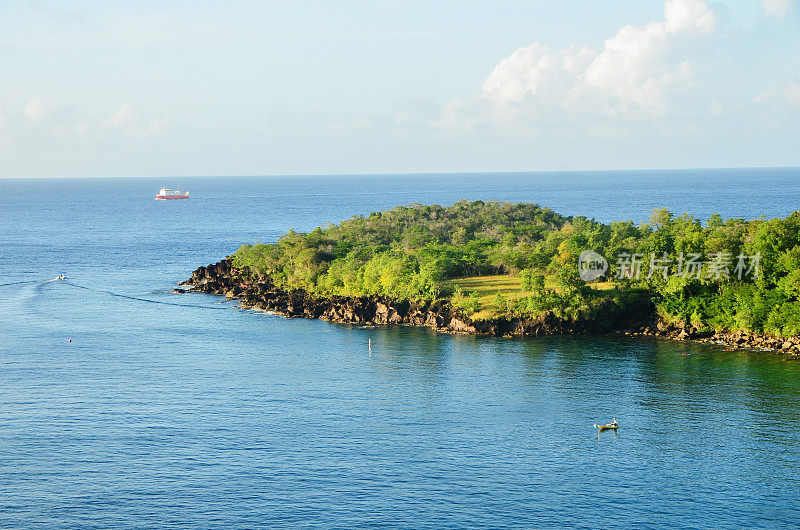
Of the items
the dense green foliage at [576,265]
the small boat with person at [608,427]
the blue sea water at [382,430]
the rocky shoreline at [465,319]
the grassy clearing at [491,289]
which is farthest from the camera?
the grassy clearing at [491,289]

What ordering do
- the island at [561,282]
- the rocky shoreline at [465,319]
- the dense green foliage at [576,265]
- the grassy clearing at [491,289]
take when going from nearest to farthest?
the dense green foliage at [576,265] < the island at [561,282] < the rocky shoreline at [465,319] < the grassy clearing at [491,289]

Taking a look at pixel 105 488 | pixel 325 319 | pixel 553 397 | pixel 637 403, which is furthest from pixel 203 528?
pixel 325 319

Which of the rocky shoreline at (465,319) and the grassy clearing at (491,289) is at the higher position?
the grassy clearing at (491,289)

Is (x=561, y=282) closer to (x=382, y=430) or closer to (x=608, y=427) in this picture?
(x=608, y=427)

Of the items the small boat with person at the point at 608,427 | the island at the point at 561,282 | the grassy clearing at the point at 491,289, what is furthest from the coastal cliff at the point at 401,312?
the small boat with person at the point at 608,427

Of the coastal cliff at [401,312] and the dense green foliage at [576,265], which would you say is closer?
the dense green foliage at [576,265]

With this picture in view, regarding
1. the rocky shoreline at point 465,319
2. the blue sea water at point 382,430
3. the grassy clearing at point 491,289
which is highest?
the grassy clearing at point 491,289

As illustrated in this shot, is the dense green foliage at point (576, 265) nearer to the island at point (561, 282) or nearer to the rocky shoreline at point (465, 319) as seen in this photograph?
the island at point (561, 282)

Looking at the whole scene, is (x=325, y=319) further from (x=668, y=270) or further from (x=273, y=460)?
(x=273, y=460)
